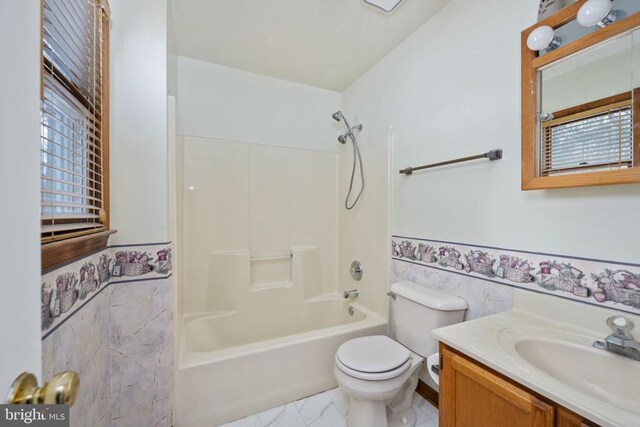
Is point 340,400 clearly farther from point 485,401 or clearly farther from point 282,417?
point 485,401

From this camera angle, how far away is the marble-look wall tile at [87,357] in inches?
31.4

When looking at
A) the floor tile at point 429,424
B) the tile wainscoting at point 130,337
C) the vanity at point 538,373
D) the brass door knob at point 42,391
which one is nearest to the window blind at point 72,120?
the tile wainscoting at point 130,337

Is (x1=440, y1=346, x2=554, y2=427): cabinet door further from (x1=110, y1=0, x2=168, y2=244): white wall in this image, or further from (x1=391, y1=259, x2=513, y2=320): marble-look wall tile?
(x1=110, y1=0, x2=168, y2=244): white wall

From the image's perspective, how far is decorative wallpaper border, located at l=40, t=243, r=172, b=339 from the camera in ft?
2.57

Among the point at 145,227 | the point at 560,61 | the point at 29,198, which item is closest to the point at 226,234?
the point at 145,227

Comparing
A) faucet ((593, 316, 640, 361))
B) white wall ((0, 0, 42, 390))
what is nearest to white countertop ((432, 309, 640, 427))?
faucet ((593, 316, 640, 361))

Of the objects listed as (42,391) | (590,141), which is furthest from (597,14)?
(42,391)

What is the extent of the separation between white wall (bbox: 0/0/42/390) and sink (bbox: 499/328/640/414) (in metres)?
1.18

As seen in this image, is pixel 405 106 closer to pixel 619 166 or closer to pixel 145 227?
pixel 619 166

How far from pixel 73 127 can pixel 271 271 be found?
5.77ft

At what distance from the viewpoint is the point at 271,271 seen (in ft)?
8.04

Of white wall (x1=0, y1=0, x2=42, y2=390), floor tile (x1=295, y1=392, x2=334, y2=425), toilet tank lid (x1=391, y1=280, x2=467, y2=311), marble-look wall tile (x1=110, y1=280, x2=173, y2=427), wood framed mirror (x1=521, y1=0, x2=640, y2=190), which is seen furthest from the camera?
floor tile (x1=295, y1=392, x2=334, y2=425)

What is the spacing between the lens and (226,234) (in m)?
2.27

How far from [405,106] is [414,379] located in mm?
1788
